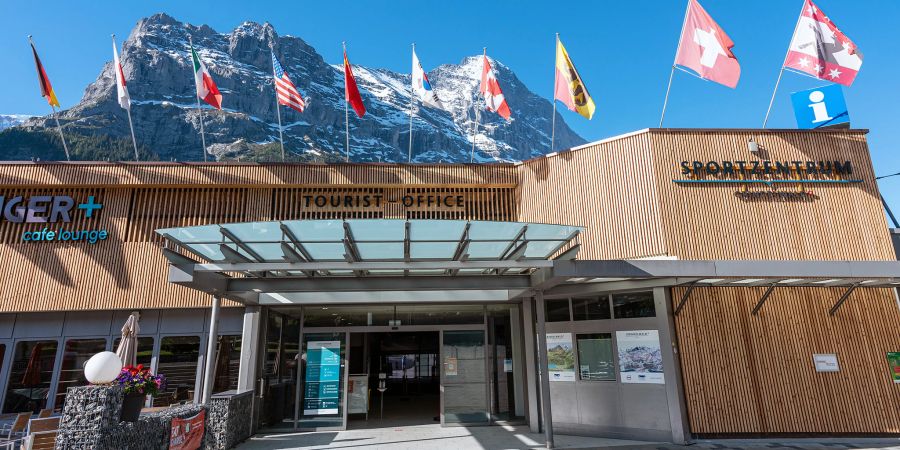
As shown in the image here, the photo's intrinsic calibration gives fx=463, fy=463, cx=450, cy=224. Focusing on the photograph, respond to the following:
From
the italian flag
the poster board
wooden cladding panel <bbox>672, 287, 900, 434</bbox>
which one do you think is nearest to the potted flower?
the poster board

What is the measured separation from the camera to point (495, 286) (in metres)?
7.97

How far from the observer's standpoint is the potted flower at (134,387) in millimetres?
5809

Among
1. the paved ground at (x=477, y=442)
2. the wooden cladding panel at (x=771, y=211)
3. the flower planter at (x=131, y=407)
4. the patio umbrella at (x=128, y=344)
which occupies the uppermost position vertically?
the wooden cladding panel at (x=771, y=211)

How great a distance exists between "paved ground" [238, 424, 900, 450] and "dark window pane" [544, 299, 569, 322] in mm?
2408

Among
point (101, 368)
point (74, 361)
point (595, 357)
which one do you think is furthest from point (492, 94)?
point (74, 361)

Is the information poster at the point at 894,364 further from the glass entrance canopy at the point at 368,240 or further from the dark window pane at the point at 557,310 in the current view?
the glass entrance canopy at the point at 368,240

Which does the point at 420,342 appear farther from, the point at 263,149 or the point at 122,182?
the point at 263,149

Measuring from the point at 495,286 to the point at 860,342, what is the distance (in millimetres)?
7439

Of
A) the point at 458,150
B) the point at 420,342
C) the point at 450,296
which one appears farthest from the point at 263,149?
the point at 450,296

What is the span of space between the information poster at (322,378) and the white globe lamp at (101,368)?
5.21 metres

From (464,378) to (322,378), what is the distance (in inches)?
126

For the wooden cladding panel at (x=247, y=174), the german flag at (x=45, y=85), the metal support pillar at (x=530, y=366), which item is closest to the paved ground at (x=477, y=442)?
the metal support pillar at (x=530, y=366)

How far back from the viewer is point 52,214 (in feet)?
37.3

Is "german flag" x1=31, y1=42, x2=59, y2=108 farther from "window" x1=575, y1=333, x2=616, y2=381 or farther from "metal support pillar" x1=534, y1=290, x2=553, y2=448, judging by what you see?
"window" x1=575, y1=333, x2=616, y2=381
